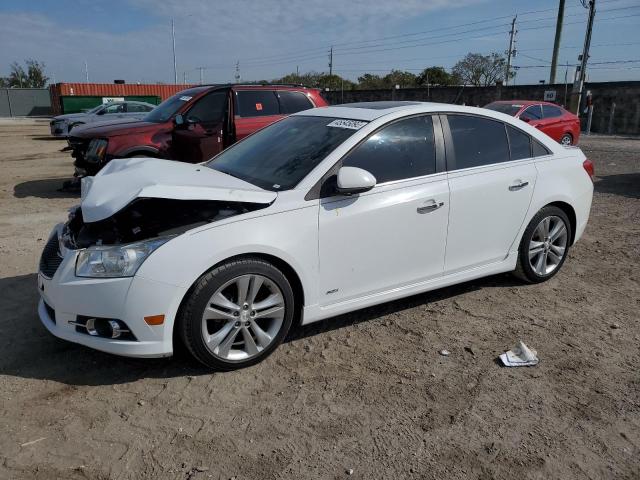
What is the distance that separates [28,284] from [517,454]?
431 centimetres

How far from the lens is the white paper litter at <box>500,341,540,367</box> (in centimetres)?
352

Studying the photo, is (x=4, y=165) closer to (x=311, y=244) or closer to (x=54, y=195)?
(x=54, y=195)

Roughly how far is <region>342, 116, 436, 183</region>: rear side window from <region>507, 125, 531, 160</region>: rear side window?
0.89 m

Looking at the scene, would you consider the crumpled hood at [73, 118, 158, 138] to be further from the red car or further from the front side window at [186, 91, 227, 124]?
the red car

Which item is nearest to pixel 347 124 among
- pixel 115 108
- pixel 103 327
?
pixel 103 327

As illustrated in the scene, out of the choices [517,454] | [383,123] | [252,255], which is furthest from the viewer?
[383,123]

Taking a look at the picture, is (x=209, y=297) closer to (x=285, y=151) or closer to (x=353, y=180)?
(x=353, y=180)

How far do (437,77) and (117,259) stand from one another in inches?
2505

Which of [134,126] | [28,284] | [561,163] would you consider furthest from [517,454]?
[134,126]

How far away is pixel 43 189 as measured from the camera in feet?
32.3

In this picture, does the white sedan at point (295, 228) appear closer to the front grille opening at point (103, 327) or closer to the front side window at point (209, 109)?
the front grille opening at point (103, 327)

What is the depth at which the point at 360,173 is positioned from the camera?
11.4 feet

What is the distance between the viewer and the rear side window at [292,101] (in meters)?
8.60

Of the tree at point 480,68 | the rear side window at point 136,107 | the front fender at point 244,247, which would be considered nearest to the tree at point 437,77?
the tree at point 480,68
